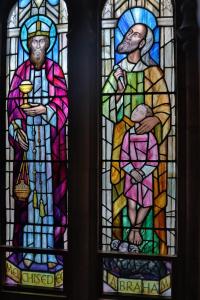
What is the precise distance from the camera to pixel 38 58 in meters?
2.77

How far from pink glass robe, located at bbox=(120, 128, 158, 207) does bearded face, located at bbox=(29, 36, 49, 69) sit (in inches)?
33.1

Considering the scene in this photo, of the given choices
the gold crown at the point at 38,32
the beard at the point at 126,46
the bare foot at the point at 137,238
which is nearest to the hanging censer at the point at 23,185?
the bare foot at the point at 137,238

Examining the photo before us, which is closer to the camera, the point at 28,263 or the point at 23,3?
the point at 28,263

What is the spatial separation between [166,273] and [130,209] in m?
0.48

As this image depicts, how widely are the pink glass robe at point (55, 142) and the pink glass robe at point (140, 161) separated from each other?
441 millimetres

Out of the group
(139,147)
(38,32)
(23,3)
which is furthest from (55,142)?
(23,3)

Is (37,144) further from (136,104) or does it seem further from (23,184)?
(136,104)

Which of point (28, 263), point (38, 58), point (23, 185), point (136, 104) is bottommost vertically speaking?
point (28, 263)

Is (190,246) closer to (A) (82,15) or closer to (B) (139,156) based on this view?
(B) (139,156)

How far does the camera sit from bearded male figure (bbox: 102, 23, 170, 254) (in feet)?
8.34

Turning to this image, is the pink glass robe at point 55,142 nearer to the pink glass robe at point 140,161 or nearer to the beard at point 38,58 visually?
the beard at point 38,58

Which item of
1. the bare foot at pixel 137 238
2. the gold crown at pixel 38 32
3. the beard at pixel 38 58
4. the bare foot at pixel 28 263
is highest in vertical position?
the gold crown at pixel 38 32

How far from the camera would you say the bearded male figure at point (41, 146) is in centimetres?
268

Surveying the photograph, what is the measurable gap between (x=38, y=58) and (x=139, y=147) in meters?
0.99
